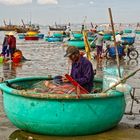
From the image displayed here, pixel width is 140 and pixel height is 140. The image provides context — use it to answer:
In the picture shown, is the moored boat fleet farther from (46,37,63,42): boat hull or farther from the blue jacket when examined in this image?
(46,37,63,42): boat hull

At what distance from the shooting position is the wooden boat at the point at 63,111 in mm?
7020

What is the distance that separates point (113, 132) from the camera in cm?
760

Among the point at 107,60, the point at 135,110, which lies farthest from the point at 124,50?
the point at 135,110

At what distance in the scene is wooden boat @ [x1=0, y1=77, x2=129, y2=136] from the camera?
7020 millimetres

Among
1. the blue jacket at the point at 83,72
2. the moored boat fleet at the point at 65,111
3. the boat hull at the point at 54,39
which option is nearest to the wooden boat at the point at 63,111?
the moored boat fleet at the point at 65,111

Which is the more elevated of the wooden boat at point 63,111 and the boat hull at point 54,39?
the wooden boat at point 63,111

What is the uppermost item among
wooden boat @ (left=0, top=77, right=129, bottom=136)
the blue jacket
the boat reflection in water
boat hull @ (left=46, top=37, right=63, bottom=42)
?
the blue jacket

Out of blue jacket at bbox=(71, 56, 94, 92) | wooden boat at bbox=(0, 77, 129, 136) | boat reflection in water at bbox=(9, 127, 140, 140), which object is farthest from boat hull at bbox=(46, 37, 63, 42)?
wooden boat at bbox=(0, 77, 129, 136)

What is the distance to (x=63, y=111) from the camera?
23.1ft

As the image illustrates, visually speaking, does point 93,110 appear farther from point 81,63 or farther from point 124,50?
point 124,50

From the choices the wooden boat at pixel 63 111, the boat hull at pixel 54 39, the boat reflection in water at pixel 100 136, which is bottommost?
the boat hull at pixel 54 39

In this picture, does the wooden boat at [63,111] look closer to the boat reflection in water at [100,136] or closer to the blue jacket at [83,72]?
the boat reflection in water at [100,136]

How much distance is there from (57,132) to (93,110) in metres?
0.76

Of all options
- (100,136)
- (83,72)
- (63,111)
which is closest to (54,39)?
(83,72)
